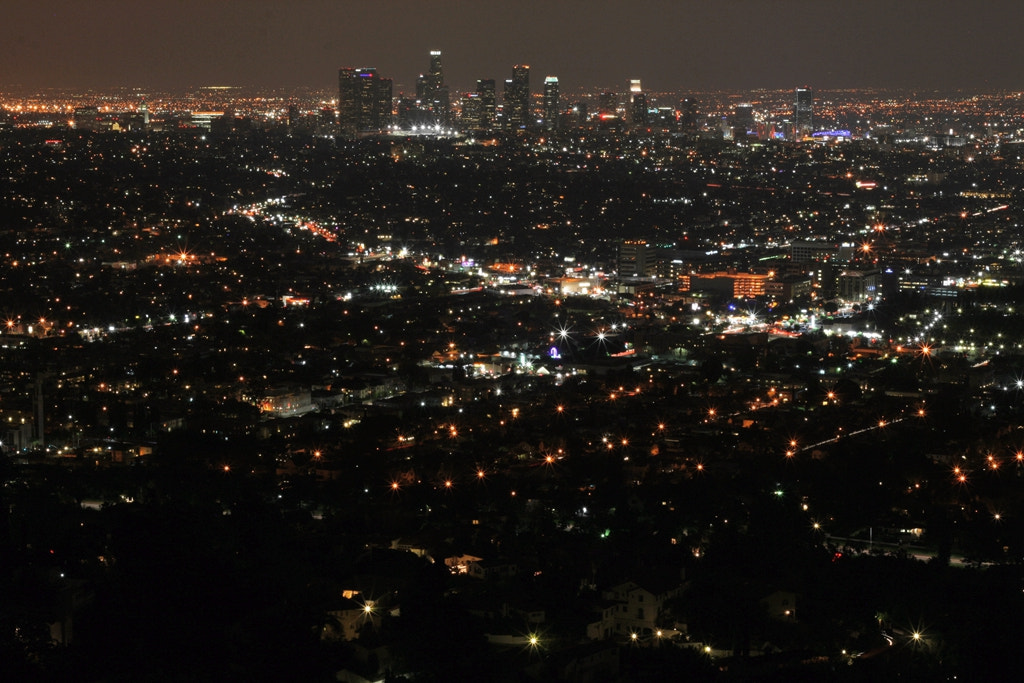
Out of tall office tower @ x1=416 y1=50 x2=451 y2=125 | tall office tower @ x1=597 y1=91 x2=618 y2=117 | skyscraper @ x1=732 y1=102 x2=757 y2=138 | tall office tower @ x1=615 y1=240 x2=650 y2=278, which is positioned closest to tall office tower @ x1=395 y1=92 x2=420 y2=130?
tall office tower @ x1=416 y1=50 x2=451 y2=125

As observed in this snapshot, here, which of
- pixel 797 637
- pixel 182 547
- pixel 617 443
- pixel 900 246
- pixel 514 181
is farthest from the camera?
pixel 514 181

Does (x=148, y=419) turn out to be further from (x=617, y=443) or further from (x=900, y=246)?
(x=900, y=246)

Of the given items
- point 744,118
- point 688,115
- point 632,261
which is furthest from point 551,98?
point 632,261

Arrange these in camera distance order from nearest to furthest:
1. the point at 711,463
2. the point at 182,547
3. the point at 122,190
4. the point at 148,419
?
the point at 182,547, the point at 711,463, the point at 148,419, the point at 122,190

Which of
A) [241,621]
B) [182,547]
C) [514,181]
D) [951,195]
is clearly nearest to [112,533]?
[182,547]

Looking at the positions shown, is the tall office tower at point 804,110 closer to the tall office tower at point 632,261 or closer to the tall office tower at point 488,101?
the tall office tower at point 488,101

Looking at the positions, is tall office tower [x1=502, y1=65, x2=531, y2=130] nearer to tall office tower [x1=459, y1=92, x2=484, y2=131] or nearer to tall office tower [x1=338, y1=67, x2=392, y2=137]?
tall office tower [x1=459, y1=92, x2=484, y2=131]

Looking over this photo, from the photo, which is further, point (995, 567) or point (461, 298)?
point (461, 298)
